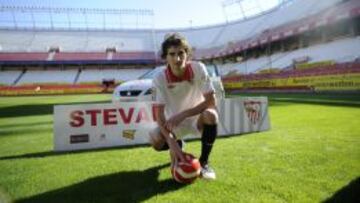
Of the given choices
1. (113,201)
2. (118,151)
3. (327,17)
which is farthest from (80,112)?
(327,17)

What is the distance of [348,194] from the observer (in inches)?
125

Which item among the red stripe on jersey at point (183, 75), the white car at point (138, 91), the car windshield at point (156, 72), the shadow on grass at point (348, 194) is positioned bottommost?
the shadow on grass at point (348, 194)

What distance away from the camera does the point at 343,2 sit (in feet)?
111

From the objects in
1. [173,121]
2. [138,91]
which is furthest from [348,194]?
[138,91]

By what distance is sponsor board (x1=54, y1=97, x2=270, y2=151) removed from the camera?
233 inches

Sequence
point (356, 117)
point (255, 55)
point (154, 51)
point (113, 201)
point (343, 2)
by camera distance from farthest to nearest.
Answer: point (154, 51), point (255, 55), point (343, 2), point (356, 117), point (113, 201)

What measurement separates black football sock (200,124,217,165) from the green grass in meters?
A: 0.25

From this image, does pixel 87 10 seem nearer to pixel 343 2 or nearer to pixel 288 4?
pixel 288 4

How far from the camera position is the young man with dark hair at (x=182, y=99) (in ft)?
12.4

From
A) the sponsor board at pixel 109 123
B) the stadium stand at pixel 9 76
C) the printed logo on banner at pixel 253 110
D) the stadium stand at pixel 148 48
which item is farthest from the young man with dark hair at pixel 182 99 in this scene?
the stadium stand at pixel 9 76

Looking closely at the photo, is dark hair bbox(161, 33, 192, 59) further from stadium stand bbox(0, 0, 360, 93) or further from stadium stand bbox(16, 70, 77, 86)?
stadium stand bbox(16, 70, 77, 86)

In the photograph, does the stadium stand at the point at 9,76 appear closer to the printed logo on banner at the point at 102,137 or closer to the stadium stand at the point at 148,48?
the stadium stand at the point at 148,48

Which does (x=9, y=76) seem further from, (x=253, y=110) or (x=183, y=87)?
(x=183, y=87)

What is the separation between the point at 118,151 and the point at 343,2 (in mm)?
34126
